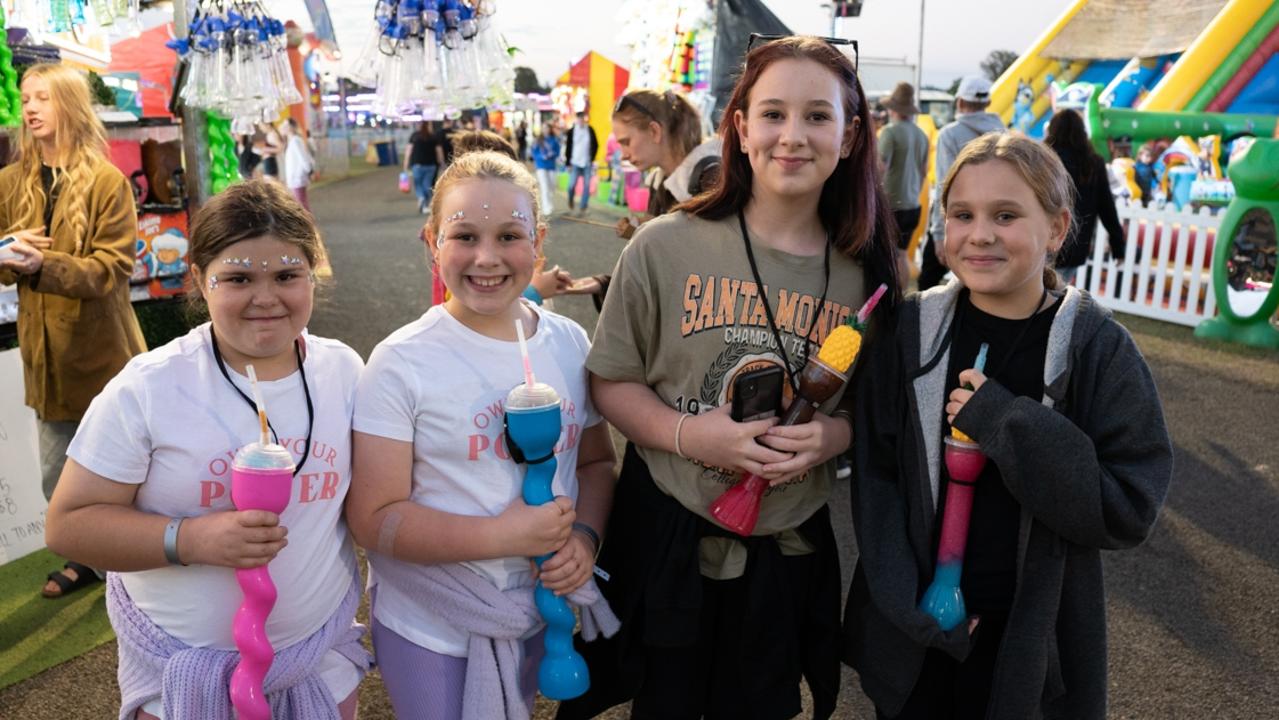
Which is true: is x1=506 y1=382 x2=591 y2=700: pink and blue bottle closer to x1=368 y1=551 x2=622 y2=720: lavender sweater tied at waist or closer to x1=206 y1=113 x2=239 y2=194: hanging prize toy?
x1=368 y1=551 x2=622 y2=720: lavender sweater tied at waist

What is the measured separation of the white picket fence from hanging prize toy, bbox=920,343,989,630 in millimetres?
6527

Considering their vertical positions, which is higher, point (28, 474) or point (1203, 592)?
point (28, 474)

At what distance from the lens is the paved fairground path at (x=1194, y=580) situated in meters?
2.71

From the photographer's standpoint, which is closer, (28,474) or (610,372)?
(610,372)

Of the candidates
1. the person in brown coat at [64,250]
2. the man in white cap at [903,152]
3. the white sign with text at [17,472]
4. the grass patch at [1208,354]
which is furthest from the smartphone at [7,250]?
the grass patch at [1208,354]

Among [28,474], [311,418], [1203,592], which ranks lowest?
[1203,592]

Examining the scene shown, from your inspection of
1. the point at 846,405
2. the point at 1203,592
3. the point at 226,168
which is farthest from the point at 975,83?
the point at 846,405

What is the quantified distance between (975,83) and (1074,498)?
535cm

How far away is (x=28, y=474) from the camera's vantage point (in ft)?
11.6

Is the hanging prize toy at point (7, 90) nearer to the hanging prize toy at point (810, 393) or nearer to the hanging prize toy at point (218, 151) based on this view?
the hanging prize toy at point (218, 151)

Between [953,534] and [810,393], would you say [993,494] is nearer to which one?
[953,534]

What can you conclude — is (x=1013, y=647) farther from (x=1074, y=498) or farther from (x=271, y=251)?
(x=271, y=251)

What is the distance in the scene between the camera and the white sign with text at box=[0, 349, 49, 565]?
348 cm

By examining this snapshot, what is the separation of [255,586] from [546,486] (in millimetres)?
496
